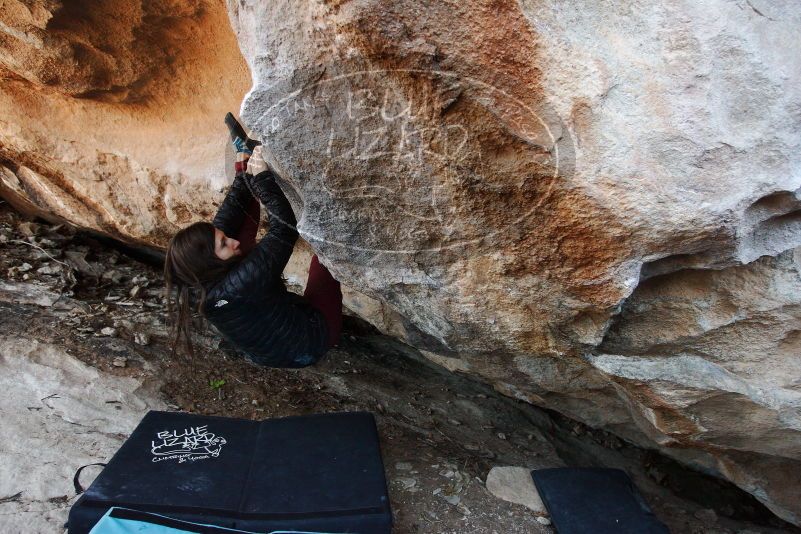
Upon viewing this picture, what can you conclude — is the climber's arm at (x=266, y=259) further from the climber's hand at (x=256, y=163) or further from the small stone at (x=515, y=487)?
the small stone at (x=515, y=487)

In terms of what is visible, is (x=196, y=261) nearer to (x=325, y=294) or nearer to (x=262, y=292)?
(x=262, y=292)

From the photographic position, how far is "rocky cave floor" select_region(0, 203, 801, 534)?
6.93ft

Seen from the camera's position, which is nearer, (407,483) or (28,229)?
(407,483)

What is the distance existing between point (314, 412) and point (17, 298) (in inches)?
57.1

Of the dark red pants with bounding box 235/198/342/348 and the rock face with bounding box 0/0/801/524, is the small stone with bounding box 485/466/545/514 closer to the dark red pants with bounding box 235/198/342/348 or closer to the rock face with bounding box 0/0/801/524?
the rock face with bounding box 0/0/801/524

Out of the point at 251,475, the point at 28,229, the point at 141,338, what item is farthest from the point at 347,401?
the point at 28,229

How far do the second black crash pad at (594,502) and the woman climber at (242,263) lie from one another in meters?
1.14

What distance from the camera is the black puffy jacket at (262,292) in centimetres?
179

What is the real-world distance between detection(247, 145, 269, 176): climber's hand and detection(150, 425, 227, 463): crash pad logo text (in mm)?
1044

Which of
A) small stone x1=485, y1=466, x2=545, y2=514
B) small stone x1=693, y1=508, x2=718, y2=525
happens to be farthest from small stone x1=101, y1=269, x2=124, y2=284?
small stone x1=693, y1=508, x2=718, y2=525

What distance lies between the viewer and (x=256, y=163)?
5.85 ft

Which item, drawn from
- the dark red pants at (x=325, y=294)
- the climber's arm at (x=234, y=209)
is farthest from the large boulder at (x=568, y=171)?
the dark red pants at (x=325, y=294)

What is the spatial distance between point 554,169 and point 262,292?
44.1 inches

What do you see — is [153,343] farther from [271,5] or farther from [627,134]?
[627,134]
